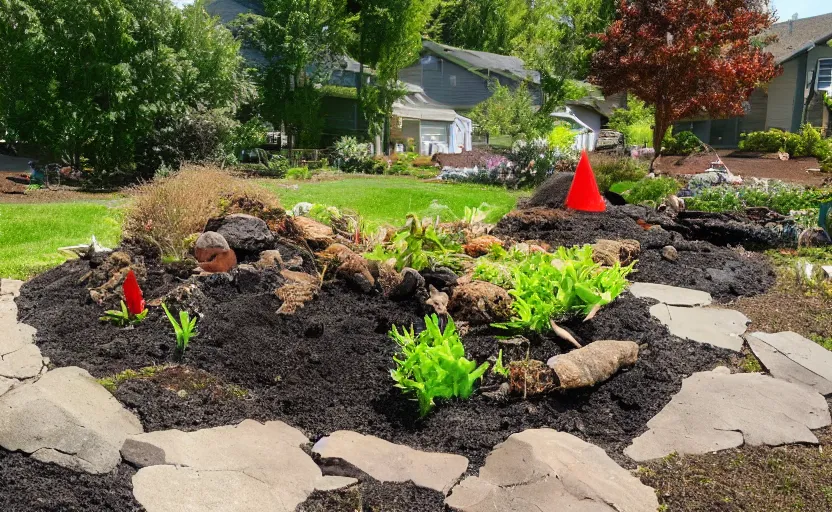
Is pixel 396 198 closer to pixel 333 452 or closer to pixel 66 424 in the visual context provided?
pixel 333 452

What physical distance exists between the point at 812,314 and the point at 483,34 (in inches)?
1897

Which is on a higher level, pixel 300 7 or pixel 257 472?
pixel 300 7

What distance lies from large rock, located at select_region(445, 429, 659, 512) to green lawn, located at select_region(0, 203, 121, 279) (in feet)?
14.7

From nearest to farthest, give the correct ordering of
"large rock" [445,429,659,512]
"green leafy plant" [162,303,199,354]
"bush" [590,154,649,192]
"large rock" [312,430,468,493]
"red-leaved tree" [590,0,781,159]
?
"large rock" [445,429,659,512] < "large rock" [312,430,468,493] < "green leafy plant" [162,303,199,354] < "bush" [590,154,649,192] < "red-leaved tree" [590,0,781,159]

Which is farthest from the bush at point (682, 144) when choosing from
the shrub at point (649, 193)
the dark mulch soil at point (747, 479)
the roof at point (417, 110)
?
the dark mulch soil at point (747, 479)

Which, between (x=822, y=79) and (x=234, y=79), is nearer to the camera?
(x=234, y=79)

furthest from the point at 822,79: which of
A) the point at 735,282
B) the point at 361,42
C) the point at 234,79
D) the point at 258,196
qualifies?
the point at 258,196

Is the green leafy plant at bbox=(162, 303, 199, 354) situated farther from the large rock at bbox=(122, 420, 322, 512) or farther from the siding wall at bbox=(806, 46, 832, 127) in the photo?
the siding wall at bbox=(806, 46, 832, 127)

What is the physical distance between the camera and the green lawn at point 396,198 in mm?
10672

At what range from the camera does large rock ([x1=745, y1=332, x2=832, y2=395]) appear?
3.86 meters

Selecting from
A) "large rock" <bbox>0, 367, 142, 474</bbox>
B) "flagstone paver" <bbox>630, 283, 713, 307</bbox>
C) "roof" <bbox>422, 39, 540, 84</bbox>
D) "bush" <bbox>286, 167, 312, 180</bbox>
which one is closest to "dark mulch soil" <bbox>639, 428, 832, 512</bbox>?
"flagstone paver" <bbox>630, 283, 713, 307</bbox>

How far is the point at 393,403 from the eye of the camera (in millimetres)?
3516

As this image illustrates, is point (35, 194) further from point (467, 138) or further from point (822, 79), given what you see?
point (822, 79)

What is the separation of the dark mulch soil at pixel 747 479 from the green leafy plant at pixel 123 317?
9.94 ft
